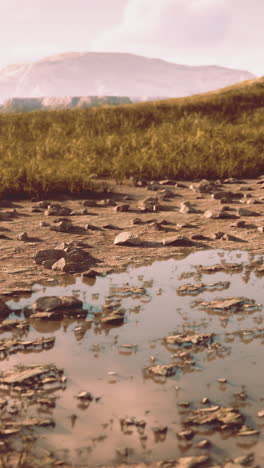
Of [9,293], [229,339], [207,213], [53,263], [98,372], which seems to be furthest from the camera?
[207,213]

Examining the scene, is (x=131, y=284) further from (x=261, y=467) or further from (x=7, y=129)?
(x=7, y=129)

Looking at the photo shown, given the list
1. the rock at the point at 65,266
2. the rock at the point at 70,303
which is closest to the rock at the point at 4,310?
the rock at the point at 70,303

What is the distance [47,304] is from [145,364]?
2.57ft

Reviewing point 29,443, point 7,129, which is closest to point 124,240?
point 29,443

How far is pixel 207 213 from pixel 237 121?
316 inches

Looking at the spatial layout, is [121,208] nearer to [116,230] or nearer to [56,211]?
[56,211]

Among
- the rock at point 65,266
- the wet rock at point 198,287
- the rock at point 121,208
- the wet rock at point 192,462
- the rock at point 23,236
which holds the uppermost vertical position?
the rock at point 121,208

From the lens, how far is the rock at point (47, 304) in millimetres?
2662

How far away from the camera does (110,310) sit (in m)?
2.70

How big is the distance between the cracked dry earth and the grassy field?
4.97 feet

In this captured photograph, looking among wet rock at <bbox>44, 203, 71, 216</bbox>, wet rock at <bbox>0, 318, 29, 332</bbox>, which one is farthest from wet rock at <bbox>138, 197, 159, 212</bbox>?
wet rock at <bbox>0, 318, 29, 332</bbox>

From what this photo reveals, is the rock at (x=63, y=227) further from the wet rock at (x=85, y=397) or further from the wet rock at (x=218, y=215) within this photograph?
the wet rock at (x=85, y=397)

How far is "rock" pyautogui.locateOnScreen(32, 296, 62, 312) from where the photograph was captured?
8.73 feet

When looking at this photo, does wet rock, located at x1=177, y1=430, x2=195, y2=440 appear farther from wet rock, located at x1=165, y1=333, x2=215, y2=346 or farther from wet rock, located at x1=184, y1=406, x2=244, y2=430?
wet rock, located at x1=165, y1=333, x2=215, y2=346
